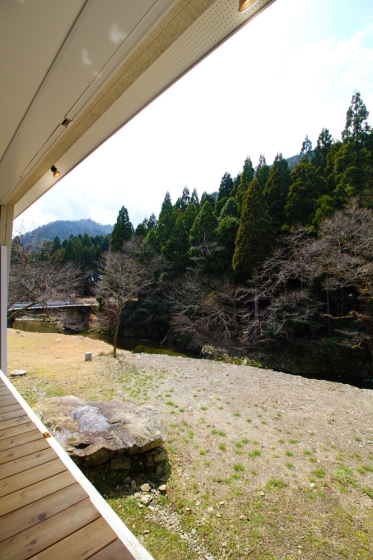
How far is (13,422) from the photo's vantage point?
1.92 m

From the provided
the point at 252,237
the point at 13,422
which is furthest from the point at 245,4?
the point at 252,237

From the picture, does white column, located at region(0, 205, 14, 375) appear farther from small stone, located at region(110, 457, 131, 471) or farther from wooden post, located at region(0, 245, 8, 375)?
small stone, located at region(110, 457, 131, 471)

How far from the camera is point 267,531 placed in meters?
2.09

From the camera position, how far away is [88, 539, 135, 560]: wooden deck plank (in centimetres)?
93

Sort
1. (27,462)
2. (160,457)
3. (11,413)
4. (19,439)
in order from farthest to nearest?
1. (160,457)
2. (11,413)
3. (19,439)
4. (27,462)

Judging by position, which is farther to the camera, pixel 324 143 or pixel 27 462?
pixel 324 143

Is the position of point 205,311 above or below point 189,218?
below

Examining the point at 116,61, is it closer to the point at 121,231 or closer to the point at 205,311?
the point at 205,311

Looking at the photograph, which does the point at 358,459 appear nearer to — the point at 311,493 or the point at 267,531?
the point at 311,493

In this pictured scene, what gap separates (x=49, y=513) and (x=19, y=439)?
2.65ft

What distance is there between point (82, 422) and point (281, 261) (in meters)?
8.94

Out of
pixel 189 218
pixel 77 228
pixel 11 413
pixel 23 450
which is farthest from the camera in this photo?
pixel 77 228

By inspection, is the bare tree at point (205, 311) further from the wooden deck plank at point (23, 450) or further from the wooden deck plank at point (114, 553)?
the wooden deck plank at point (114, 553)

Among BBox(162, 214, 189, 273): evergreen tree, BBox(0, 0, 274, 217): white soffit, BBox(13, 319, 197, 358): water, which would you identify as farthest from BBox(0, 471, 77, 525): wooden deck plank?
BBox(162, 214, 189, 273): evergreen tree
